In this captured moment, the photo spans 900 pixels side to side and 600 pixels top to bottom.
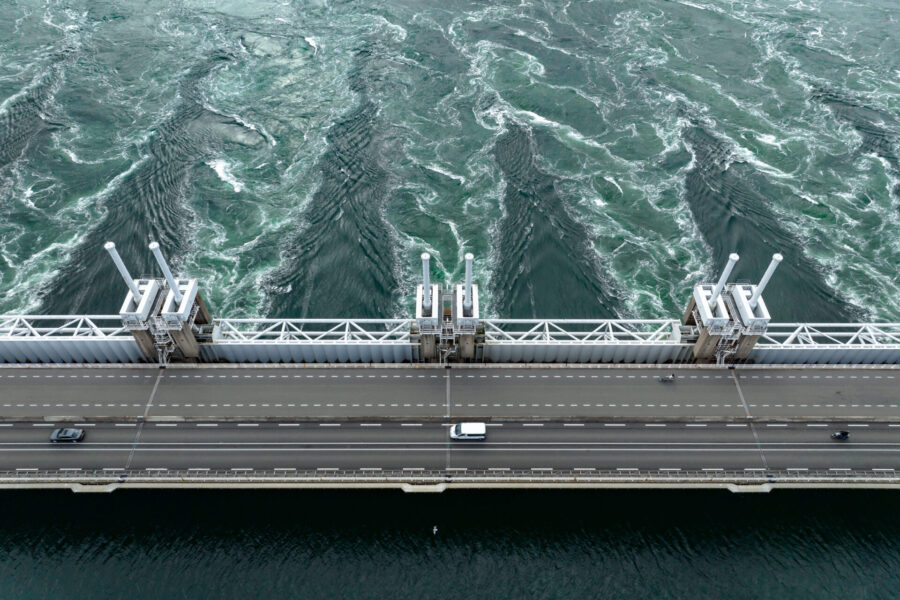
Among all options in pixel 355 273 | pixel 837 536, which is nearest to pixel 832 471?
pixel 837 536

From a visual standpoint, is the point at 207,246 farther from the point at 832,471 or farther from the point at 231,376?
the point at 832,471

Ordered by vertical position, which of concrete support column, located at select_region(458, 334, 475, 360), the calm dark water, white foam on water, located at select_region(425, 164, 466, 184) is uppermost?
concrete support column, located at select_region(458, 334, 475, 360)

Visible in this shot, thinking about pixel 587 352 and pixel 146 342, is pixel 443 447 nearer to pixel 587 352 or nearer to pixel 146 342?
pixel 587 352

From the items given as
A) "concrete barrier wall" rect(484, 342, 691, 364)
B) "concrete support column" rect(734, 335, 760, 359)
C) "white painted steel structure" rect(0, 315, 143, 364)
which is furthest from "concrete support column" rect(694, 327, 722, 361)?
"white painted steel structure" rect(0, 315, 143, 364)

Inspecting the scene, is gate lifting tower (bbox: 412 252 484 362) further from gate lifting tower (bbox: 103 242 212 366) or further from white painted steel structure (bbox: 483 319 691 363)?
gate lifting tower (bbox: 103 242 212 366)

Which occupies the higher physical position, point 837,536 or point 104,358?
point 104,358

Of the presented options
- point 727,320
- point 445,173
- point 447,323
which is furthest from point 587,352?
point 445,173
